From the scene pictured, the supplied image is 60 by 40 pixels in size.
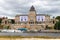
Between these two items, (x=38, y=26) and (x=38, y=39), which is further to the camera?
(x=38, y=26)

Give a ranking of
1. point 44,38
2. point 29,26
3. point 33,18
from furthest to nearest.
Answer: point 33,18 < point 29,26 < point 44,38

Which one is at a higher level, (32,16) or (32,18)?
(32,16)

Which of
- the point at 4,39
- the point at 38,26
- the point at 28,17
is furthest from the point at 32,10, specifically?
the point at 4,39

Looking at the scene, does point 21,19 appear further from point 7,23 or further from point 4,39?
point 4,39

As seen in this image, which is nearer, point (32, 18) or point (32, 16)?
point (32, 18)

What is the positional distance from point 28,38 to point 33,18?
88616 millimetres

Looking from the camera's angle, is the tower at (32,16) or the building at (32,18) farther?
the tower at (32,16)

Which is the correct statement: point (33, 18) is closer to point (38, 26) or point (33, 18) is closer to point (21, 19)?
point (21, 19)

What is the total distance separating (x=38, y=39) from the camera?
852cm

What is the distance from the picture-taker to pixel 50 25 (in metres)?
84.2

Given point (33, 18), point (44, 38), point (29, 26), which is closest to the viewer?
point (44, 38)

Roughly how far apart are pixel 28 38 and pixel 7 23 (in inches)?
3186

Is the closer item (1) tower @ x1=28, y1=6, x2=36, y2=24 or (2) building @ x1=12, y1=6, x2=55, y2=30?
(2) building @ x1=12, y1=6, x2=55, y2=30

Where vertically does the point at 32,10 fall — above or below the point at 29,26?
above
